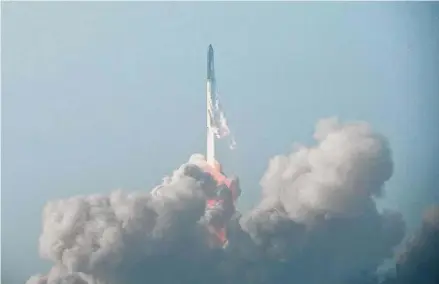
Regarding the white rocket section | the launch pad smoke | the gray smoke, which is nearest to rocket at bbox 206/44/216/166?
the white rocket section

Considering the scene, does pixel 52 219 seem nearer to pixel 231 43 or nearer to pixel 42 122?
pixel 42 122

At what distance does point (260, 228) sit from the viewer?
5648 millimetres

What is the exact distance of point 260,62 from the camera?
5.69m

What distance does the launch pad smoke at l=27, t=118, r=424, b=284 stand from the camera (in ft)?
18.0

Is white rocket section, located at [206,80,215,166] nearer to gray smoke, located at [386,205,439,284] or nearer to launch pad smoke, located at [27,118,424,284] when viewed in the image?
launch pad smoke, located at [27,118,424,284]

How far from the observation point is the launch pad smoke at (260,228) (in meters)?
5.48

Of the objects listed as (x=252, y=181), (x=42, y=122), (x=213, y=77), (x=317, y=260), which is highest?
(x=213, y=77)

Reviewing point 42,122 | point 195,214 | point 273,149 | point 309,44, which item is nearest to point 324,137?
point 273,149

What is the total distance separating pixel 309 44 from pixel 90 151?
2.06m

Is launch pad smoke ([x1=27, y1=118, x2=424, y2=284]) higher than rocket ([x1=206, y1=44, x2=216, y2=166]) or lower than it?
lower

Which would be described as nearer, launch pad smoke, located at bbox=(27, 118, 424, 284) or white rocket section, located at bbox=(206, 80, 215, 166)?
launch pad smoke, located at bbox=(27, 118, 424, 284)

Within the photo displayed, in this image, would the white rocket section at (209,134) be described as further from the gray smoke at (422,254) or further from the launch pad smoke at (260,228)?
the gray smoke at (422,254)

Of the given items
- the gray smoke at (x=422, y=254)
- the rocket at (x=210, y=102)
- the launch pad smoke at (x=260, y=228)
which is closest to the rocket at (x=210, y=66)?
the rocket at (x=210, y=102)

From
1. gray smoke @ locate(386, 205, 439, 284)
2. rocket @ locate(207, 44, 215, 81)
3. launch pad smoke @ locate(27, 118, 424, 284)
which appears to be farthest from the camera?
gray smoke @ locate(386, 205, 439, 284)
